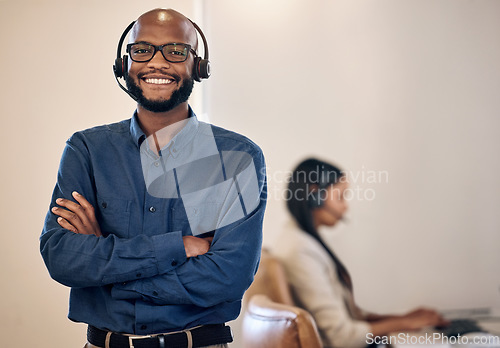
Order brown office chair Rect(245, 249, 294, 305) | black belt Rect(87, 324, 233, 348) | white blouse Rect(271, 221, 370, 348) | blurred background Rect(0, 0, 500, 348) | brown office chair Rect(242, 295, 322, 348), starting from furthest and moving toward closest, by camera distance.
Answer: blurred background Rect(0, 0, 500, 348)
white blouse Rect(271, 221, 370, 348)
brown office chair Rect(245, 249, 294, 305)
brown office chair Rect(242, 295, 322, 348)
black belt Rect(87, 324, 233, 348)

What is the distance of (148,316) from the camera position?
1550 mm

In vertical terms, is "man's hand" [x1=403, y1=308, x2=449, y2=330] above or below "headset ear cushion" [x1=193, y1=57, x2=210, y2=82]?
below

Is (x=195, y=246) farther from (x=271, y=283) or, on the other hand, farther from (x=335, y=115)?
(x=335, y=115)

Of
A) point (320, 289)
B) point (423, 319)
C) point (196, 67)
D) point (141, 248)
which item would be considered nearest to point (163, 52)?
point (196, 67)

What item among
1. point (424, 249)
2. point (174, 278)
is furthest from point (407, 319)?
point (174, 278)

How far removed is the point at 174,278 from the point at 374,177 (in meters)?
1.99

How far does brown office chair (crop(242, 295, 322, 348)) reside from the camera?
7.99 ft

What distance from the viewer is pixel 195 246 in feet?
5.34

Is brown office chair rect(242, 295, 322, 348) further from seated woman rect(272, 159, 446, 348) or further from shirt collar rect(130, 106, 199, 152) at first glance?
shirt collar rect(130, 106, 199, 152)

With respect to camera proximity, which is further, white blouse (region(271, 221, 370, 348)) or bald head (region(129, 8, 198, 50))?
white blouse (region(271, 221, 370, 348))

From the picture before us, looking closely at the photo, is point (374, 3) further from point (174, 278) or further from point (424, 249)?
point (174, 278)

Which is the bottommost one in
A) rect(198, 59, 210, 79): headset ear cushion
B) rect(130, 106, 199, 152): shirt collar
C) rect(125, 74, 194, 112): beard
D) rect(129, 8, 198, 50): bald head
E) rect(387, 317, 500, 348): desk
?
rect(387, 317, 500, 348): desk

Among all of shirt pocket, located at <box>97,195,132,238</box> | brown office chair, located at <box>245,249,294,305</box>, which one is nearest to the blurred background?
brown office chair, located at <box>245,249,294,305</box>

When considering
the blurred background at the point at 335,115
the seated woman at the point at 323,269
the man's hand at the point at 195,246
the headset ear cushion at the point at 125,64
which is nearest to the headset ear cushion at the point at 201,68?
the headset ear cushion at the point at 125,64
